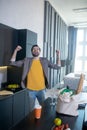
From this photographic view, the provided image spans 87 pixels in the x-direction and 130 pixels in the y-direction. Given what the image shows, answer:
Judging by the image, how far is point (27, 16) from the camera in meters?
4.10

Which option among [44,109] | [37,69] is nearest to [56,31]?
[37,69]

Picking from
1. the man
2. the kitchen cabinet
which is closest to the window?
the kitchen cabinet

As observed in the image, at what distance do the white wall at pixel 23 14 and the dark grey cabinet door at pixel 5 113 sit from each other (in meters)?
1.43

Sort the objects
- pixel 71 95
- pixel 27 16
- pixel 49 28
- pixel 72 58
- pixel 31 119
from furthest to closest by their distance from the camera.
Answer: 1. pixel 72 58
2. pixel 49 28
3. pixel 27 16
4. pixel 71 95
5. pixel 31 119

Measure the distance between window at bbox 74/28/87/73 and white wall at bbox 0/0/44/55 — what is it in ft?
13.8

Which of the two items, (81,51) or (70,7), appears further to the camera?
(81,51)

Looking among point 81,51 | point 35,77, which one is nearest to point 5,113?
point 35,77

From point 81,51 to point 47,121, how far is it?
25.0 ft

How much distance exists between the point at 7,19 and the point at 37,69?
4.19 feet

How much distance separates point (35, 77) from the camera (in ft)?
8.40

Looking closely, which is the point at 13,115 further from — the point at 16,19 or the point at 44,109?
the point at 16,19

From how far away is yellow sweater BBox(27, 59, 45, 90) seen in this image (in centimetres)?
256

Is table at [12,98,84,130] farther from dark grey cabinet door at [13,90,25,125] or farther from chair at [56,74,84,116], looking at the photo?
dark grey cabinet door at [13,90,25,125]

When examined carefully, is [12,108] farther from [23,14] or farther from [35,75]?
[23,14]
